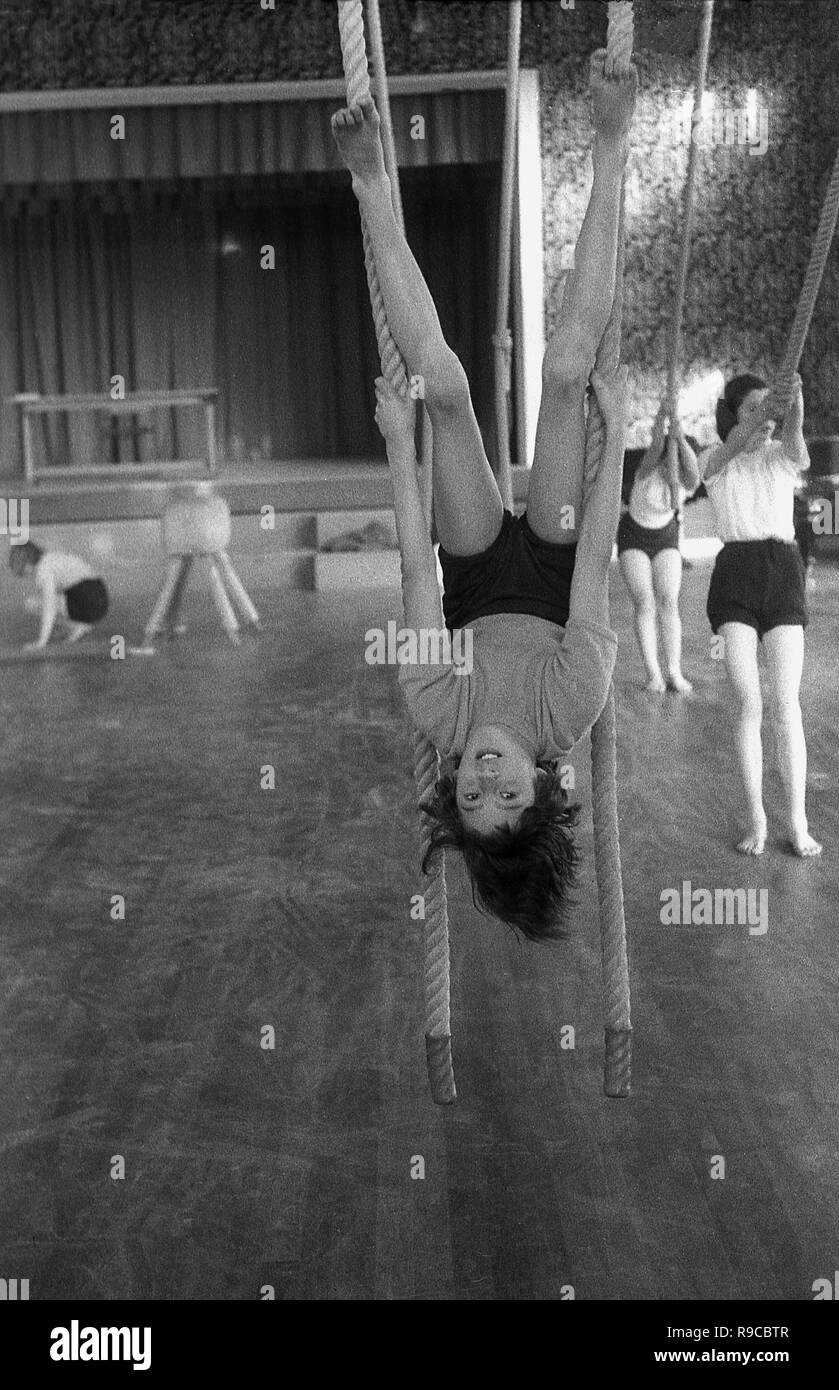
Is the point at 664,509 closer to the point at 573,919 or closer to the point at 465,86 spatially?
the point at 573,919

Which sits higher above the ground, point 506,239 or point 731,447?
point 506,239

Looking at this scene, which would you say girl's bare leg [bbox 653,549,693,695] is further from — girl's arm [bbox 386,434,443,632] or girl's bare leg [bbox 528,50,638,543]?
girl's arm [bbox 386,434,443,632]

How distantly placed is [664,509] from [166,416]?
8.60m

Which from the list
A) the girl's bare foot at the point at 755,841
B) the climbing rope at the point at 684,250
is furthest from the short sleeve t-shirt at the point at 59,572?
the girl's bare foot at the point at 755,841

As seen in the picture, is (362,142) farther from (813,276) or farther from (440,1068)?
(440,1068)

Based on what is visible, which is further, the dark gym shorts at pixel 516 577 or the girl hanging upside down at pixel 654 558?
the girl hanging upside down at pixel 654 558

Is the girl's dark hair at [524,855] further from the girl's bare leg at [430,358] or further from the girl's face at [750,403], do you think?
the girl's face at [750,403]

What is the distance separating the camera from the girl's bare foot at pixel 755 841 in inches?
149

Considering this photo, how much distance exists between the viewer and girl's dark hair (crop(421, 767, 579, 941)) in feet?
7.00

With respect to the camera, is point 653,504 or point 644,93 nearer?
point 653,504

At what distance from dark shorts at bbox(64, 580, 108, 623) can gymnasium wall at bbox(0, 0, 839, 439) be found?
4.23m

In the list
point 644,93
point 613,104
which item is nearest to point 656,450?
point 613,104

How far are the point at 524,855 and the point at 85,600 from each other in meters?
5.32

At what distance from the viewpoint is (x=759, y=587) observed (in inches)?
141
